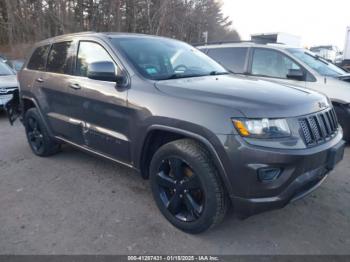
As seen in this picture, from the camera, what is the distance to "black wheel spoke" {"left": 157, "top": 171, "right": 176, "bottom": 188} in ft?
8.97

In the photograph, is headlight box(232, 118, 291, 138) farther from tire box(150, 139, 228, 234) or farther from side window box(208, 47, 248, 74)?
side window box(208, 47, 248, 74)

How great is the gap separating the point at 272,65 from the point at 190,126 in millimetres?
3922

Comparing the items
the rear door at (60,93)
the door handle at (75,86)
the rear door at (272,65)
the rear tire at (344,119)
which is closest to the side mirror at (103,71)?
the door handle at (75,86)

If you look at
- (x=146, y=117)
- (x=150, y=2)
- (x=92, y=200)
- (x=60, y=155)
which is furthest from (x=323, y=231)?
(x=150, y=2)

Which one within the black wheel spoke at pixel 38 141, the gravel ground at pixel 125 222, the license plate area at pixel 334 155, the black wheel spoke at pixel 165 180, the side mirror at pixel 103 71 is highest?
the side mirror at pixel 103 71

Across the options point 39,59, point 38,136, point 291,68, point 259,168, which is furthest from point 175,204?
point 291,68

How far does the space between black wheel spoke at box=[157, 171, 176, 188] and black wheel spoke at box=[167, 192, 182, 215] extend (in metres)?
0.10

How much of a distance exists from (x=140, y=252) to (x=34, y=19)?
2298 cm

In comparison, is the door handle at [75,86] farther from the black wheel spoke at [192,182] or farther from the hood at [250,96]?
the black wheel spoke at [192,182]

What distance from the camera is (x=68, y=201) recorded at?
3.31 metres

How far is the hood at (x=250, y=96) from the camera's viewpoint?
2264 mm

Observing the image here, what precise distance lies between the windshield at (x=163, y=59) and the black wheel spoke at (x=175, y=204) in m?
1.16

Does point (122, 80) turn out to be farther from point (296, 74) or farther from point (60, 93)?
point (296, 74)

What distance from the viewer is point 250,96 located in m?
2.41
